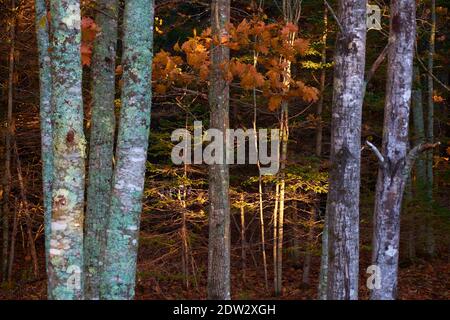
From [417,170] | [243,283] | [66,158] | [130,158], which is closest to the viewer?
[66,158]

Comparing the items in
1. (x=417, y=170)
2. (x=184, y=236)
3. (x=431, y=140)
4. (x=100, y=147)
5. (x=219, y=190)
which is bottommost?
(x=184, y=236)

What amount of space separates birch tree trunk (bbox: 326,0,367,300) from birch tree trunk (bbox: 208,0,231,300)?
2247mm

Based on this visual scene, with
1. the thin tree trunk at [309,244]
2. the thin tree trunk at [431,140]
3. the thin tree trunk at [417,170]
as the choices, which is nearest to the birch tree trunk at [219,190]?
the thin tree trunk at [309,244]

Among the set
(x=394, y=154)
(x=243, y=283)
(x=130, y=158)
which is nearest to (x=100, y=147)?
(x=130, y=158)

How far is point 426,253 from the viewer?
532 inches

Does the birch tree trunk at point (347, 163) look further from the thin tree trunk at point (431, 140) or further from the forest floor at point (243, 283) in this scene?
the thin tree trunk at point (431, 140)

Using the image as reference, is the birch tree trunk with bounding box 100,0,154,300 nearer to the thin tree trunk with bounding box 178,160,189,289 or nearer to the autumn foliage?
the autumn foliage

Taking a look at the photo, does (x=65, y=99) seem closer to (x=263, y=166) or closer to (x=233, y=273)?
(x=263, y=166)

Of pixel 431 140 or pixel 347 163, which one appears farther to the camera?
pixel 431 140

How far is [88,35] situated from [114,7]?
3.13 ft

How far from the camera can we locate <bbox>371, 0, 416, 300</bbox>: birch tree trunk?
20.6 feet

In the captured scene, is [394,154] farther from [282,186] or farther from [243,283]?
[243,283]

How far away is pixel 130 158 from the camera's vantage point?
4781mm

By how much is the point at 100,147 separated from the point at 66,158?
4.97 feet
